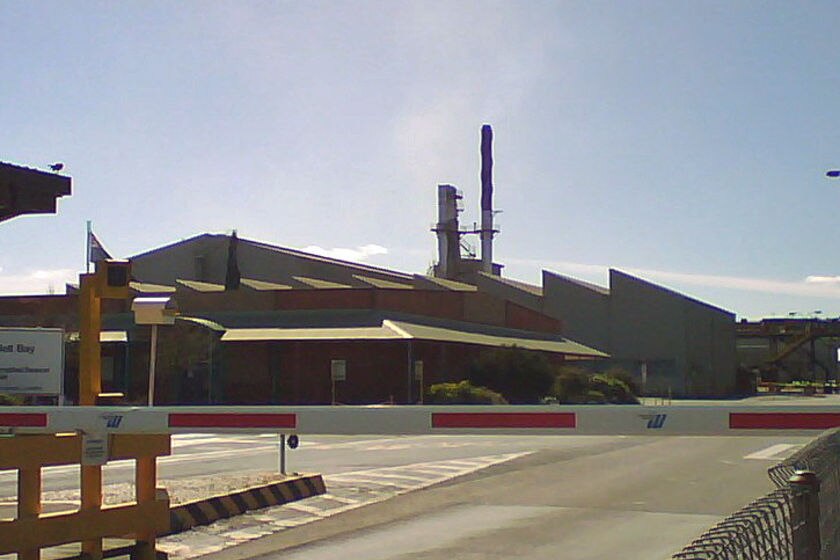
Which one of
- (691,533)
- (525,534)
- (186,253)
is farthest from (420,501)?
(186,253)

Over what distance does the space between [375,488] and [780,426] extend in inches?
389

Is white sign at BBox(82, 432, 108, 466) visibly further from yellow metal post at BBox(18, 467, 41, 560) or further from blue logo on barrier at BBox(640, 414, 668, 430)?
blue logo on barrier at BBox(640, 414, 668, 430)

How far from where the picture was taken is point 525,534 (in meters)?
11.6

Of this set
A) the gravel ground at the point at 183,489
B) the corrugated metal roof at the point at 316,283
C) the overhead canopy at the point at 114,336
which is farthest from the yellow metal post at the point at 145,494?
the corrugated metal roof at the point at 316,283

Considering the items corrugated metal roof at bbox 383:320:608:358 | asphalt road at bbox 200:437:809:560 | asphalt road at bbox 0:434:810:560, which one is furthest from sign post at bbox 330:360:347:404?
asphalt road at bbox 200:437:809:560

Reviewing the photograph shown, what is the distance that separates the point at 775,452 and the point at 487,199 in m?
67.0

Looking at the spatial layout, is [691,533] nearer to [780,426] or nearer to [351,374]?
[780,426]

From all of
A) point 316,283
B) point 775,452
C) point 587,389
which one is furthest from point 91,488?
point 316,283

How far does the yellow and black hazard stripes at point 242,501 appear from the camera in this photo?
11.7 m

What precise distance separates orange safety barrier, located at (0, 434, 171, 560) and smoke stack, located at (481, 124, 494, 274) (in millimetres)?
80515

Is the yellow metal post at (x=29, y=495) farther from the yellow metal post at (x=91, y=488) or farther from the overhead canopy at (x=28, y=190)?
the overhead canopy at (x=28, y=190)

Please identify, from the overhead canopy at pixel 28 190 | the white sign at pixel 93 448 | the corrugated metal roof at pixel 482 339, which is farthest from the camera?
the corrugated metal roof at pixel 482 339

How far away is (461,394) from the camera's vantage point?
46406 millimetres

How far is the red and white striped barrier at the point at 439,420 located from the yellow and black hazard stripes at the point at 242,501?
3424mm
